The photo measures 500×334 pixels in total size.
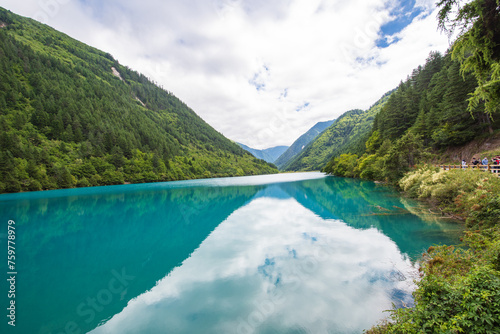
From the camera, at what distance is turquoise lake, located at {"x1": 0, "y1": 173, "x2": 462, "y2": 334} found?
7.23 m

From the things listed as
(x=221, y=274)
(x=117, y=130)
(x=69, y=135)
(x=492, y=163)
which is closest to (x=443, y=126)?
(x=492, y=163)

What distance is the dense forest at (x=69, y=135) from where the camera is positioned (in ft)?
221

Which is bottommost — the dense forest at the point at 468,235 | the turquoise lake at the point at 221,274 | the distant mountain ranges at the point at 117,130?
the turquoise lake at the point at 221,274

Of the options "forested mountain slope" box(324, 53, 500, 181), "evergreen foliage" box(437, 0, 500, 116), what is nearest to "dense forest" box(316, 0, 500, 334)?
"evergreen foliage" box(437, 0, 500, 116)

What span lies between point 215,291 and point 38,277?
931 centimetres

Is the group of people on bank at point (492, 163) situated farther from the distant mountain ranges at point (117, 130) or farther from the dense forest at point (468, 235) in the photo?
the distant mountain ranges at point (117, 130)

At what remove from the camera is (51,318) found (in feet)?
24.8

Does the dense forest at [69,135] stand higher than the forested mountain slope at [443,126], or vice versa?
the dense forest at [69,135]

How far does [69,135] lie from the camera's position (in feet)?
297

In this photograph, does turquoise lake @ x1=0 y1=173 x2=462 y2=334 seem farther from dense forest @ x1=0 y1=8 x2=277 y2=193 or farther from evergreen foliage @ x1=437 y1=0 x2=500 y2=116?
dense forest @ x1=0 y1=8 x2=277 y2=193

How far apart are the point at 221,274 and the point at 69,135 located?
111m

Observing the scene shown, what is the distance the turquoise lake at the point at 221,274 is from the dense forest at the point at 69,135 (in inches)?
2571

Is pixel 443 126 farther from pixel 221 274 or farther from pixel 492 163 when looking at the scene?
pixel 221 274

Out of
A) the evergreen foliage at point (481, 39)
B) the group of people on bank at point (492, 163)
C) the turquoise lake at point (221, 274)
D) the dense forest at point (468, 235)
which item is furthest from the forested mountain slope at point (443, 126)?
the evergreen foliage at point (481, 39)
